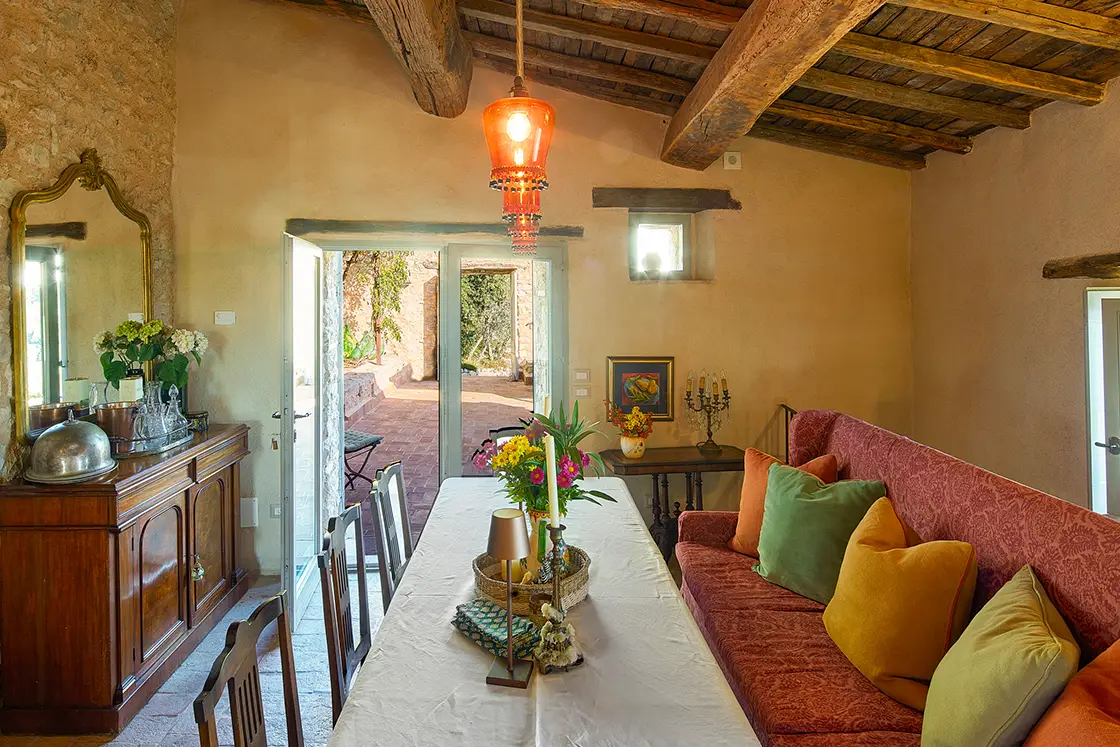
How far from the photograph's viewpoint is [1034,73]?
2865 millimetres

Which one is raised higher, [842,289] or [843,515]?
[842,289]

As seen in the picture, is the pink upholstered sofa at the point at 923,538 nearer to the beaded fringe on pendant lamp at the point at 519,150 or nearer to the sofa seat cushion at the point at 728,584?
the sofa seat cushion at the point at 728,584

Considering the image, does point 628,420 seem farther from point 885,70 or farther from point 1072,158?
point 1072,158

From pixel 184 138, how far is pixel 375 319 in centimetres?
592

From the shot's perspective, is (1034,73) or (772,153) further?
(772,153)

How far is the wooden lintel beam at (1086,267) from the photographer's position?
2.84m

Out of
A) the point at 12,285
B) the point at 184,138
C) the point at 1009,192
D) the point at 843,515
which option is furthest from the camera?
the point at 184,138

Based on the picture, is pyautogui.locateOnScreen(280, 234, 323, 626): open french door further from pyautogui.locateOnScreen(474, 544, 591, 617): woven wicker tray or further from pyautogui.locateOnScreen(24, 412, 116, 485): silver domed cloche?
pyautogui.locateOnScreen(474, 544, 591, 617): woven wicker tray

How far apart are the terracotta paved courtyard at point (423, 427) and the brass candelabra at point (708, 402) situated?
1144 millimetres

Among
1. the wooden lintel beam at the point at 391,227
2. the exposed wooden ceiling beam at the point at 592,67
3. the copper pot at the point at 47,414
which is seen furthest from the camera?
the wooden lintel beam at the point at 391,227

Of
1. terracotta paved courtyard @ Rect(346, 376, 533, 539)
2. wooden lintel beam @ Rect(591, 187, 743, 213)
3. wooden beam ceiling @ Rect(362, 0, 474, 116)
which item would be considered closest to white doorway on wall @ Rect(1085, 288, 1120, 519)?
wooden lintel beam @ Rect(591, 187, 743, 213)

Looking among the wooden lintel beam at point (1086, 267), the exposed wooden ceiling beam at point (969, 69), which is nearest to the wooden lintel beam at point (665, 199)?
the exposed wooden ceiling beam at point (969, 69)

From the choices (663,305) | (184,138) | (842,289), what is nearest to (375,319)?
(184,138)

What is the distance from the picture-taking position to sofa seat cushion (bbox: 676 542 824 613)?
2.41m
